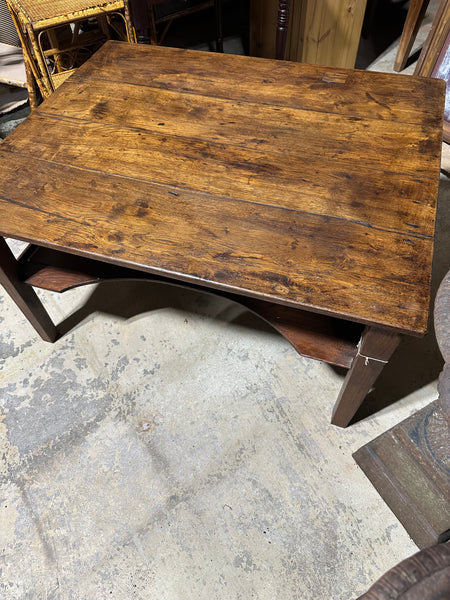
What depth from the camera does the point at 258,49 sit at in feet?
8.13

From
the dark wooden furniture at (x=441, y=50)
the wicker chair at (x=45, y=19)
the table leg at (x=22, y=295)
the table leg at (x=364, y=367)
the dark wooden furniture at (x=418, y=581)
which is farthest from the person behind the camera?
the wicker chair at (x=45, y=19)

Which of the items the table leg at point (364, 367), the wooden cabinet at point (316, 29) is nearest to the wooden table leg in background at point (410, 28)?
the wooden cabinet at point (316, 29)

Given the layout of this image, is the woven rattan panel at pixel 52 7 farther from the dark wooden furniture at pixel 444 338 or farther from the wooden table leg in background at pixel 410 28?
the dark wooden furniture at pixel 444 338

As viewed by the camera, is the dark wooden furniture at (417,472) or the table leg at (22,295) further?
the table leg at (22,295)

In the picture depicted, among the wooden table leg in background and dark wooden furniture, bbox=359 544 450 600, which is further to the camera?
the wooden table leg in background

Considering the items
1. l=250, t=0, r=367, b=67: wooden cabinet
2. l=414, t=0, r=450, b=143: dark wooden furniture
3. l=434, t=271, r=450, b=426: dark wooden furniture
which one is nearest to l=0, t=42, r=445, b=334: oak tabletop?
l=434, t=271, r=450, b=426: dark wooden furniture

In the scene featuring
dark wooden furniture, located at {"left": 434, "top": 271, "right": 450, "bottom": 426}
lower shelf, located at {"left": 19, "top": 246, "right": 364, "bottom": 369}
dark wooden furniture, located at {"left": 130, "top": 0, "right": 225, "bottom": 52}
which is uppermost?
dark wooden furniture, located at {"left": 434, "top": 271, "right": 450, "bottom": 426}

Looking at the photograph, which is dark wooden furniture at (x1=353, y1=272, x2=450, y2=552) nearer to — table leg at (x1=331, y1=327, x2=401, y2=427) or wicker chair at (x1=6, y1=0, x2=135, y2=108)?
table leg at (x1=331, y1=327, x2=401, y2=427)

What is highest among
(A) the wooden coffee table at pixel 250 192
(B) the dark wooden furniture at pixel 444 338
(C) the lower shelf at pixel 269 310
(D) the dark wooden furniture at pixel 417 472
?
(B) the dark wooden furniture at pixel 444 338

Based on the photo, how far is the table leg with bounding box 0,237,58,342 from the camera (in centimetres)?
114

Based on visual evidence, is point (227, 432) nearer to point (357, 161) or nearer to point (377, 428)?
point (377, 428)

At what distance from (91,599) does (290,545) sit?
19.6 inches

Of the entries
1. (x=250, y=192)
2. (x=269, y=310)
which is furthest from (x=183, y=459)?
(x=250, y=192)

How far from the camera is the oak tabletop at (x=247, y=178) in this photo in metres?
0.87
